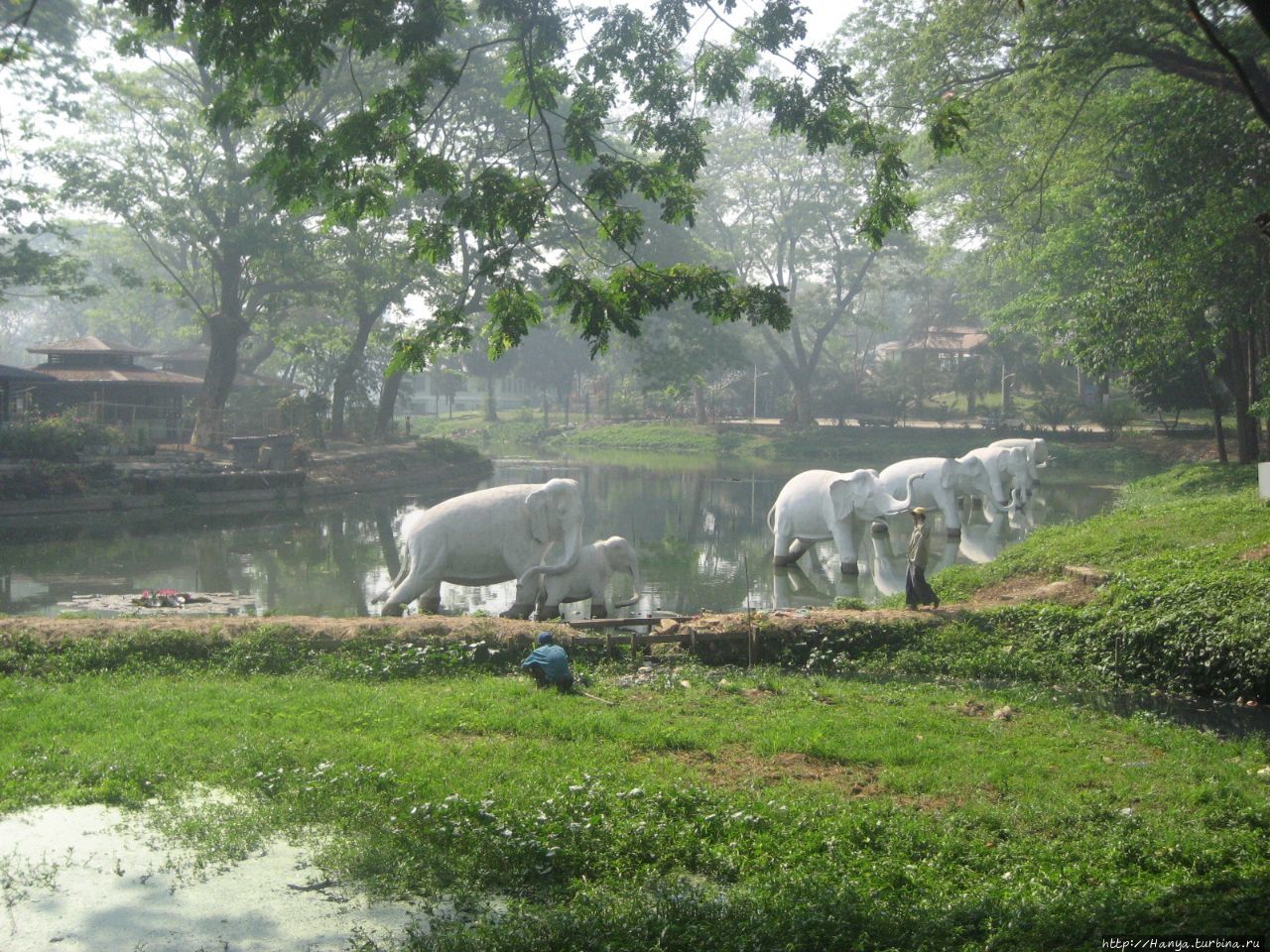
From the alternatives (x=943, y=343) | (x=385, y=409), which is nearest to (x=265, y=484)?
(x=385, y=409)

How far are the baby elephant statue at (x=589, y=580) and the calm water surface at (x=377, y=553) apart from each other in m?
1.28

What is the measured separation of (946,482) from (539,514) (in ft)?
39.6

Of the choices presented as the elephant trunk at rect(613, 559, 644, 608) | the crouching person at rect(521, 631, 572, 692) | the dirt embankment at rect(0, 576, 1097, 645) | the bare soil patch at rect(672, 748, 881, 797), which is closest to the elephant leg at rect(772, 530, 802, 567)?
the elephant trunk at rect(613, 559, 644, 608)

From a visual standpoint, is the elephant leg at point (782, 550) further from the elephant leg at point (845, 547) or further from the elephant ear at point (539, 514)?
the elephant ear at point (539, 514)

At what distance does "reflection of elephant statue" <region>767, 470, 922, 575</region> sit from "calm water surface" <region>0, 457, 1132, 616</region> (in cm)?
47

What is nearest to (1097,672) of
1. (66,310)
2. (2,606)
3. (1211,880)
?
(1211,880)

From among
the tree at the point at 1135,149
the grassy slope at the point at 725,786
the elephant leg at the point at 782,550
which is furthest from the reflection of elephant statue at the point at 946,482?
the grassy slope at the point at 725,786

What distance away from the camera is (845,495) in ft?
63.1

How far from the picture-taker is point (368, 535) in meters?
25.4

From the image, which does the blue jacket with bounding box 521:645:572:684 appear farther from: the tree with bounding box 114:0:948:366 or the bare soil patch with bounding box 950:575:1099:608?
the bare soil patch with bounding box 950:575:1099:608

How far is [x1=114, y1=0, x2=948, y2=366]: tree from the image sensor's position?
29.9ft

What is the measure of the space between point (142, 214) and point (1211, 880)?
120 feet

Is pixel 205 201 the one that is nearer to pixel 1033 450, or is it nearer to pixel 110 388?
pixel 110 388

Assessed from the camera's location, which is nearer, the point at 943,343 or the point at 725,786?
the point at 725,786
